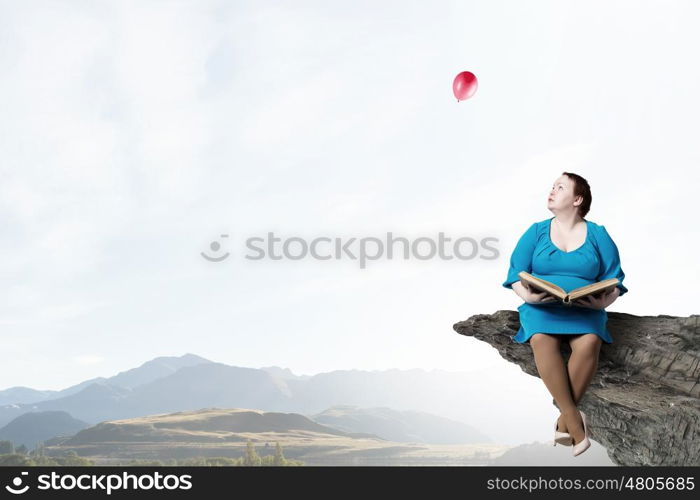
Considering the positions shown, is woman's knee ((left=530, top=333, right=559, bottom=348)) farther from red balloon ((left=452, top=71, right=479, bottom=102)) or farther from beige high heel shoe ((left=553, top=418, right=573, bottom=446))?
red balloon ((left=452, top=71, right=479, bottom=102))

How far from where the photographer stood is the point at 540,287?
11.2 ft

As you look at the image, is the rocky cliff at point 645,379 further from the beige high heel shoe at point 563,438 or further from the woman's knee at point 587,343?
the beige high heel shoe at point 563,438

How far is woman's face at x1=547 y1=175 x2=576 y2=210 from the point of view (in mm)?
3754

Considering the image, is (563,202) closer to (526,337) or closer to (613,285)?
(613,285)

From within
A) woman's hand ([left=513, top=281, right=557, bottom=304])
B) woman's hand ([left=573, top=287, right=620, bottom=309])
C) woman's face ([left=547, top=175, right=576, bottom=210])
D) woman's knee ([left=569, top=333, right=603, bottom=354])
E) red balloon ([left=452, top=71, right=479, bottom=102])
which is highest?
red balloon ([left=452, top=71, right=479, bottom=102])

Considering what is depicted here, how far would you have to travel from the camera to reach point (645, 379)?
151 inches

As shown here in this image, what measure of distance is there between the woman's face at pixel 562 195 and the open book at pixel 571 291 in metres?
0.55

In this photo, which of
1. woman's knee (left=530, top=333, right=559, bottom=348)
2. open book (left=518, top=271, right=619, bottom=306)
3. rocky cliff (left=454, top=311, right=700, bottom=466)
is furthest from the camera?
rocky cliff (left=454, top=311, right=700, bottom=466)

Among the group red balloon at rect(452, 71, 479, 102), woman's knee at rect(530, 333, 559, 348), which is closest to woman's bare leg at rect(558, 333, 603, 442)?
woman's knee at rect(530, 333, 559, 348)

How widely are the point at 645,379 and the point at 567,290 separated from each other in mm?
898

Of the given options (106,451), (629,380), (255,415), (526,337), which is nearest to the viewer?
(526,337)

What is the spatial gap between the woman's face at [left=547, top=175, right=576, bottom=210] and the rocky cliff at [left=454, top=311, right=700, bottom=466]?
76 centimetres
